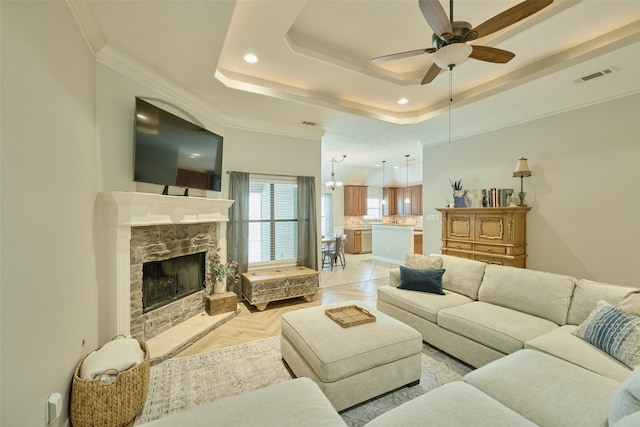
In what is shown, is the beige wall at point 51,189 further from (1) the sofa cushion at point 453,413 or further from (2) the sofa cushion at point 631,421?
(2) the sofa cushion at point 631,421

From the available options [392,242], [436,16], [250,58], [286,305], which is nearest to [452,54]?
[436,16]

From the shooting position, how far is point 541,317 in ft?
8.21

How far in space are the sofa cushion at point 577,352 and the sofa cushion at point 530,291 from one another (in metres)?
0.22

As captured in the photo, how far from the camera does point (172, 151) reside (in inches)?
118

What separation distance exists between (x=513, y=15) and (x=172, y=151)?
3.17m

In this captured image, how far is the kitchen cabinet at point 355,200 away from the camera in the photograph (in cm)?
983

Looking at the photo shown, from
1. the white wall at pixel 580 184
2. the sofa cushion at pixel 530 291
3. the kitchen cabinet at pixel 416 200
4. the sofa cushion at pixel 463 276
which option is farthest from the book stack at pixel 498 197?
the kitchen cabinet at pixel 416 200

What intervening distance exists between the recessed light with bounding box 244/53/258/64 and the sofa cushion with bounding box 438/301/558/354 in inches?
130

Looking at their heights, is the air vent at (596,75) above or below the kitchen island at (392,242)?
above

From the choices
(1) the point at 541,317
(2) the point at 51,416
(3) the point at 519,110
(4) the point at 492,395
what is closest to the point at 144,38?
(2) the point at 51,416

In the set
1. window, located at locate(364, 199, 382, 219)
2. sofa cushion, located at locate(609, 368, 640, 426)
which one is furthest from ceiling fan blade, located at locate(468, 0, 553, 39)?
window, located at locate(364, 199, 382, 219)

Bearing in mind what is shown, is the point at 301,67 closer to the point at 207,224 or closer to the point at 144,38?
the point at 144,38

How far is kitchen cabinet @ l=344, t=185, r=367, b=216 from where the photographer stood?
9828 mm

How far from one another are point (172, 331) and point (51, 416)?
62.4 inches
